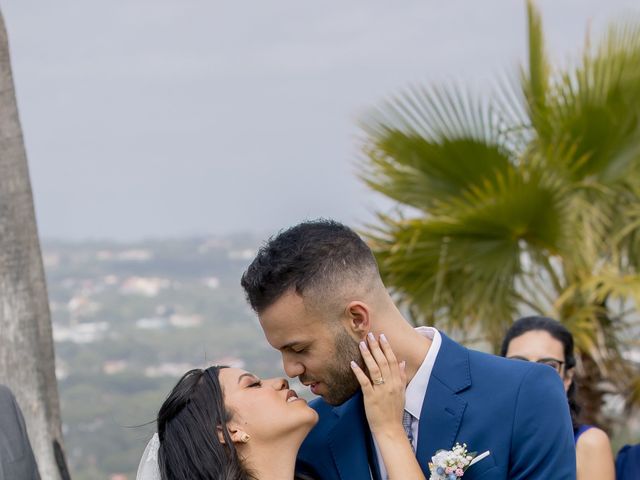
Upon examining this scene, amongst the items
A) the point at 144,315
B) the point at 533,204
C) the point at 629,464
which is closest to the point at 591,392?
the point at 533,204

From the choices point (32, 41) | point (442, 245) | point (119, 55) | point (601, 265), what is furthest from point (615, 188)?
point (119, 55)

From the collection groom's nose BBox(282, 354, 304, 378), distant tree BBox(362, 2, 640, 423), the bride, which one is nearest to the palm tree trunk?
Answer: distant tree BBox(362, 2, 640, 423)

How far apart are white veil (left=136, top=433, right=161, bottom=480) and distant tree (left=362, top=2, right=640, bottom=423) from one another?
3.82 metres

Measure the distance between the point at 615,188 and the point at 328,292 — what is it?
509 centimetres

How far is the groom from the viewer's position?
2.83 m

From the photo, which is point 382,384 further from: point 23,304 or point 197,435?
point 23,304

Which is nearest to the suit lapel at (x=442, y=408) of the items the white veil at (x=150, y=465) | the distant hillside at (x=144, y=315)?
the white veil at (x=150, y=465)

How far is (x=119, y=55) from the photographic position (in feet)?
68.1

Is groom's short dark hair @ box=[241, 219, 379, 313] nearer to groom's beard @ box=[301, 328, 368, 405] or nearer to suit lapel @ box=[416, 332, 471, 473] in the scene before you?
groom's beard @ box=[301, 328, 368, 405]

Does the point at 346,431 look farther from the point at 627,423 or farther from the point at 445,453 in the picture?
the point at 627,423

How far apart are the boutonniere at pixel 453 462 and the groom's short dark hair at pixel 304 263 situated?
56 centimetres

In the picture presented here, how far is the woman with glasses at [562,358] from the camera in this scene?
423 centimetres

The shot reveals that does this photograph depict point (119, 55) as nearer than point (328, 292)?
No

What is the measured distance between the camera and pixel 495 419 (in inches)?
112
